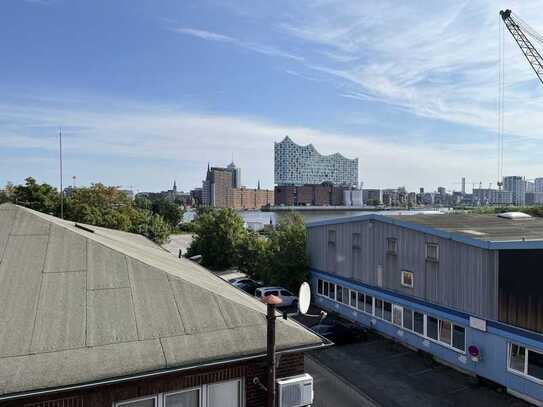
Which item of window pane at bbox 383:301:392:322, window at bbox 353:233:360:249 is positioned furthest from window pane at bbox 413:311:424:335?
window at bbox 353:233:360:249

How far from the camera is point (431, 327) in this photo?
18562 mm

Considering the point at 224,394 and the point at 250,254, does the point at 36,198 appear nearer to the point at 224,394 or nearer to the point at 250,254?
the point at 250,254

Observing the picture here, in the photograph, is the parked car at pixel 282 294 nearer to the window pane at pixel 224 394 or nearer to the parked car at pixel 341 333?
the parked car at pixel 341 333

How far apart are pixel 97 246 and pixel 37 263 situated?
122 centimetres

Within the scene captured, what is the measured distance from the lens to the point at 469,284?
16.5 metres

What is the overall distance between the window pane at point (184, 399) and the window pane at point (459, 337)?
14.1m

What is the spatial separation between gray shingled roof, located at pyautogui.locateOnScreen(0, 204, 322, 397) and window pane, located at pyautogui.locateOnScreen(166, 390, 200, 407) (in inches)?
30.9

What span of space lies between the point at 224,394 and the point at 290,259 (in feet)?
70.3

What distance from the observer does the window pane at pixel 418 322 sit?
752 inches

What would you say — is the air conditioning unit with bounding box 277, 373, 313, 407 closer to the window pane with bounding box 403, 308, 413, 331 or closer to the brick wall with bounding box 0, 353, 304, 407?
the brick wall with bounding box 0, 353, 304, 407

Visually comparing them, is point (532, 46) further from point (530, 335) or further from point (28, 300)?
point (28, 300)

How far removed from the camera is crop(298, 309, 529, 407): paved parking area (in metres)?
14.9

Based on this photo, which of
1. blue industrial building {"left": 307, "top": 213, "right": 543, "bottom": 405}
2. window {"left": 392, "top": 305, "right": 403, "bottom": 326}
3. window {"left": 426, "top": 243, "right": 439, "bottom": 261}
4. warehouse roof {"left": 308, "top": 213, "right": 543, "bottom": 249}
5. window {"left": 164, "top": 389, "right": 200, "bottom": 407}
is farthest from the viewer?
window {"left": 392, "top": 305, "right": 403, "bottom": 326}

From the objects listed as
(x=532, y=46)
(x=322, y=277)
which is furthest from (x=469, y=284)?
(x=532, y=46)
